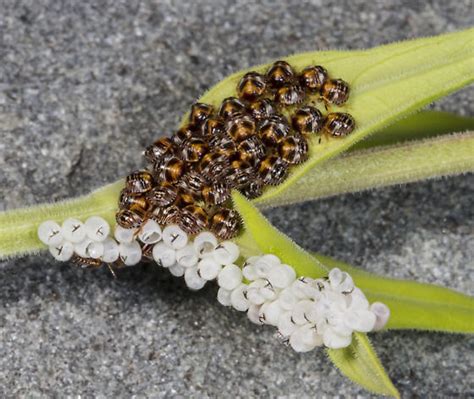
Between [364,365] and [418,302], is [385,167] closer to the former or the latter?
[418,302]

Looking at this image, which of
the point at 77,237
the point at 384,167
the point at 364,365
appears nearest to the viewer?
the point at 364,365

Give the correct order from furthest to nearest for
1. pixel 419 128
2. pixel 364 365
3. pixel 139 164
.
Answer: pixel 139 164
pixel 419 128
pixel 364 365

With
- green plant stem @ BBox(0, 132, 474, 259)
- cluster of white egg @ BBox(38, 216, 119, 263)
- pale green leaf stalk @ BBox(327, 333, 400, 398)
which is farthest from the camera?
green plant stem @ BBox(0, 132, 474, 259)

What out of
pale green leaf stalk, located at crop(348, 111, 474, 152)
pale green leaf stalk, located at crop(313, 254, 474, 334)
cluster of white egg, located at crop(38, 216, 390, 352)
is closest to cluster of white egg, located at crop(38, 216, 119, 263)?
cluster of white egg, located at crop(38, 216, 390, 352)

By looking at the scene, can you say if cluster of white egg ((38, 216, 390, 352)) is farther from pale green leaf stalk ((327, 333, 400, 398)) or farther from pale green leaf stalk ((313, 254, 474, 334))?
pale green leaf stalk ((313, 254, 474, 334))

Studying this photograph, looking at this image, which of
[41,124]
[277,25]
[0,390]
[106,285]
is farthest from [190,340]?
[277,25]

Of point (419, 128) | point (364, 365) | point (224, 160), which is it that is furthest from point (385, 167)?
point (364, 365)
